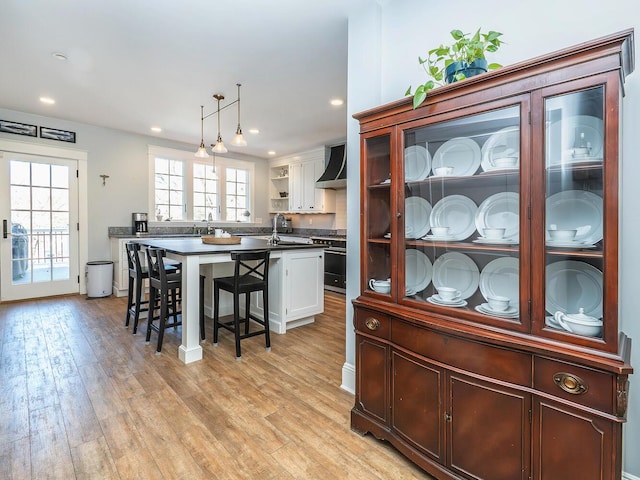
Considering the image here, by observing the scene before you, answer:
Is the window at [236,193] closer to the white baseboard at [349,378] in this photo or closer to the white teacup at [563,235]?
the white baseboard at [349,378]

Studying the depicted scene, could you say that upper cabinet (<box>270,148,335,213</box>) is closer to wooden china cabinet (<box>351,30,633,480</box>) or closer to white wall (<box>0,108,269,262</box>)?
white wall (<box>0,108,269,262</box>)

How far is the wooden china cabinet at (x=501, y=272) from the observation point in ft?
3.53

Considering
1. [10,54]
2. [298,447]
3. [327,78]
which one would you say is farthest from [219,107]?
[298,447]

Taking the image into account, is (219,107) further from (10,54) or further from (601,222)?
(601,222)

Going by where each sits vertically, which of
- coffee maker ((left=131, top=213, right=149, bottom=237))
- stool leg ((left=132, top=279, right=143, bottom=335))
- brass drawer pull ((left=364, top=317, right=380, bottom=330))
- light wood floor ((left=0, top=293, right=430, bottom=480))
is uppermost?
coffee maker ((left=131, top=213, right=149, bottom=237))

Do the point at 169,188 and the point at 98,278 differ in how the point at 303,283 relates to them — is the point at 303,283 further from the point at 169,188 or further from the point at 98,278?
the point at 169,188

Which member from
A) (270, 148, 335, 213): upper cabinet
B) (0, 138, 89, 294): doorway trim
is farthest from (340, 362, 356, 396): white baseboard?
(0, 138, 89, 294): doorway trim

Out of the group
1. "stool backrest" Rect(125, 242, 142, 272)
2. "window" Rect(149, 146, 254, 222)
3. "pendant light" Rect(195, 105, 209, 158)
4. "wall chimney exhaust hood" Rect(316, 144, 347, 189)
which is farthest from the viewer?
"window" Rect(149, 146, 254, 222)

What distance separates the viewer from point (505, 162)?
137 centimetres

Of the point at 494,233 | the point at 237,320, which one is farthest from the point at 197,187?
the point at 494,233

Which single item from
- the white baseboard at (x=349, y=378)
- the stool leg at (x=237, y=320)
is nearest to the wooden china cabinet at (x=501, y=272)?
the white baseboard at (x=349, y=378)

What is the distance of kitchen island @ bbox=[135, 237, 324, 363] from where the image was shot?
275cm

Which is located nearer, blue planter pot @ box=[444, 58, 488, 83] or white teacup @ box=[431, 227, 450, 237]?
blue planter pot @ box=[444, 58, 488, 83]

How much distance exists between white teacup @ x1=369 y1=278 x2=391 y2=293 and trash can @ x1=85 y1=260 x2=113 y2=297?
476 cm
